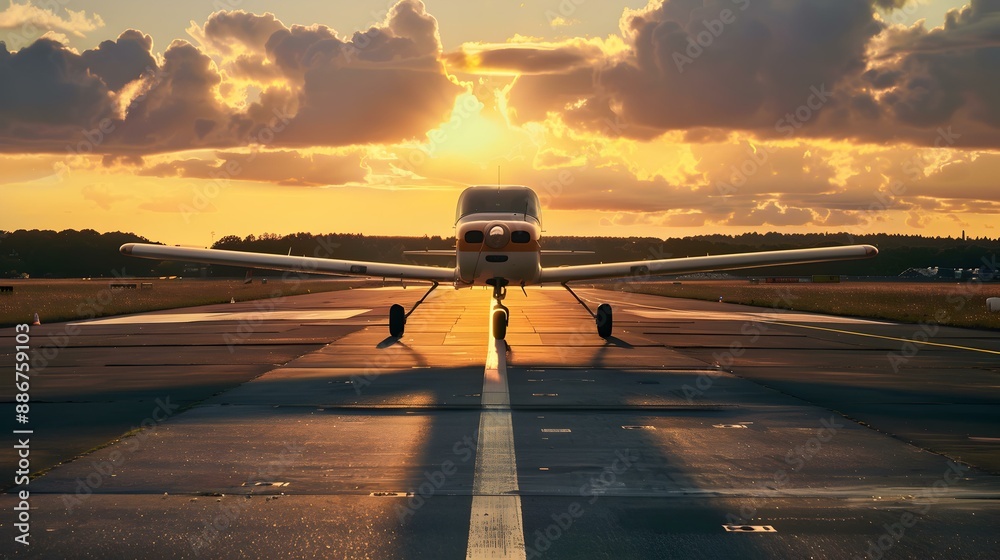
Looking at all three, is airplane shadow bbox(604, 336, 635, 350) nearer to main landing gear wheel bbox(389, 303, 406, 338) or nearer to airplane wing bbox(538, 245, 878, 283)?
airplane wing bbox(538, 245, 878, 283)

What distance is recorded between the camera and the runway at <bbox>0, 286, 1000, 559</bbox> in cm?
568

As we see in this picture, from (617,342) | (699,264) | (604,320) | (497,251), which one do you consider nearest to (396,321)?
(497,251)

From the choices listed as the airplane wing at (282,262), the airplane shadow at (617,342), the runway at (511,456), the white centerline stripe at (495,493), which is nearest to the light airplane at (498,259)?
the airplane wing at (282,262)

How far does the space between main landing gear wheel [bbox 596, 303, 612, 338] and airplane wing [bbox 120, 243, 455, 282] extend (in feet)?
13.3

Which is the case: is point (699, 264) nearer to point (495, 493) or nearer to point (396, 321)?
point (396, 321)

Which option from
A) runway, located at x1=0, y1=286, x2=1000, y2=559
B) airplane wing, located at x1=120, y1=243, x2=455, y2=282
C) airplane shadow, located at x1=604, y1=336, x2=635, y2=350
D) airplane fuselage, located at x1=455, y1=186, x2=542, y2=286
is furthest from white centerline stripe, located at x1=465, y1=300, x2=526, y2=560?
airplane wing, located at x1=120, y1=243, x2=455, y2=282

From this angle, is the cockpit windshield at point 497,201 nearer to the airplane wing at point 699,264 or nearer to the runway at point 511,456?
the airplane wing at point 699,264

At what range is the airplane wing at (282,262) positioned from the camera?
21.1 m

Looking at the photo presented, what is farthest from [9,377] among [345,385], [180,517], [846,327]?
[846,327]

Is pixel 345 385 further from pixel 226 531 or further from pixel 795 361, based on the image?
pixel 795 361

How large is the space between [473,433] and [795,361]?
1001 centimetres

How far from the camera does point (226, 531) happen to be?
5.78 meters

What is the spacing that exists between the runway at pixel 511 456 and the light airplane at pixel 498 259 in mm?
1886

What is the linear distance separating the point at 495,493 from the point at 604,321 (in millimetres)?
15357
